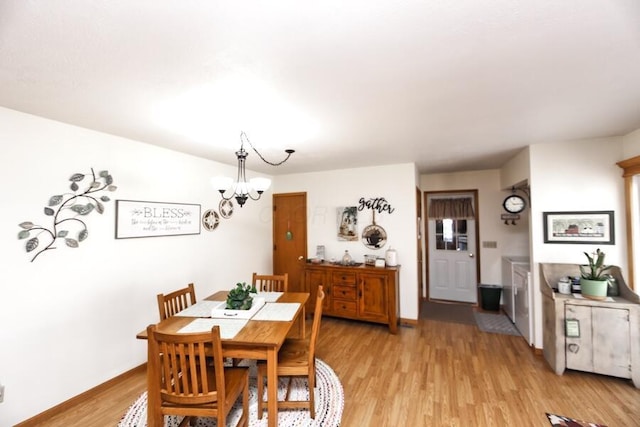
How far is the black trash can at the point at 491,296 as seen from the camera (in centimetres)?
436

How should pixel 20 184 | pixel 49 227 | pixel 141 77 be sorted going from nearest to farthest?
1. pixel 141 77
2. pixel 20 184
3. pixel 49 227

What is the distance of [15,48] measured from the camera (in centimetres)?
128

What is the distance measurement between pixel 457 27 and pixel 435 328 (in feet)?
12.2

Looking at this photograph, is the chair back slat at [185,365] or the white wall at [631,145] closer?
the chair back slat at [185,365]

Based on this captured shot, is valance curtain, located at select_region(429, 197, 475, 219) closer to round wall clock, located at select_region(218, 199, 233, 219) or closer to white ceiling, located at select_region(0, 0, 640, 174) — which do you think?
white ceiling, located at select_region(0, 0, 640, 174)

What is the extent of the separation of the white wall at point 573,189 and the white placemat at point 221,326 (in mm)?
3223

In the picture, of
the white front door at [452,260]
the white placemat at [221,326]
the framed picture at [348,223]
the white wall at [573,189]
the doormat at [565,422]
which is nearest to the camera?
the white placemat at [221,326]

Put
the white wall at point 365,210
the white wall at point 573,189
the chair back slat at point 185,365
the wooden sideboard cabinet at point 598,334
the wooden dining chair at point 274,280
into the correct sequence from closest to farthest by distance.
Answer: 1. the chair back slat at point 185,365
2. the wooden sideboard cabinet at point 598,334
3. the white wall at point 573,189
4. the wooden dining chair at point 274,280
5. the white wall at point 365,210

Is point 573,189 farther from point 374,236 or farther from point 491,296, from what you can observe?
point 374,236

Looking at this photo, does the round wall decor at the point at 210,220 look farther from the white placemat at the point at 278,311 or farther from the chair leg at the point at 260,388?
the chair leg at the point at 260,388

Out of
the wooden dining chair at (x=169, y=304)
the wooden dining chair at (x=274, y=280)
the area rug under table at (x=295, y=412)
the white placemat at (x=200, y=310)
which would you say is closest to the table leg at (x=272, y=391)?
the area rug under table at (x=295, y=412)

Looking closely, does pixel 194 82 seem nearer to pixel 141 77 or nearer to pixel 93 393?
pixel 141 77

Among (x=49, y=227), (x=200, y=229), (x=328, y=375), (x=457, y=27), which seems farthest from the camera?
(x=200, y=229)

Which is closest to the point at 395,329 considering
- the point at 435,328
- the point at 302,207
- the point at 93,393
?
the point at 435,328
